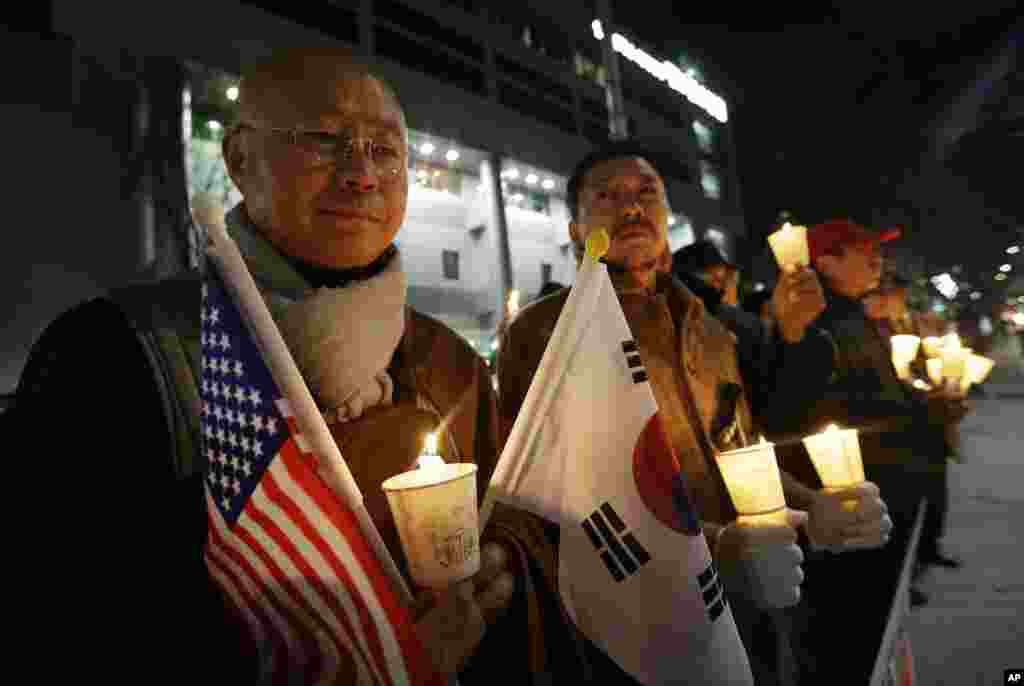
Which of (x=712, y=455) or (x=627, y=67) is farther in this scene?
(x=627, y=67)

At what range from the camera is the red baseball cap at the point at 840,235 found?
13.3 ft

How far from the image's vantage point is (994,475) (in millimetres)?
7914

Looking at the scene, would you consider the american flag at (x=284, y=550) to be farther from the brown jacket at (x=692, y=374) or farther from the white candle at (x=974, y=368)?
the white candle at (x=974, y=368)

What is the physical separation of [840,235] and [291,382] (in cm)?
404

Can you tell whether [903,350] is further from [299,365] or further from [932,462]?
[299,365]

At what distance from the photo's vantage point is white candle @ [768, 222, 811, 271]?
266cm

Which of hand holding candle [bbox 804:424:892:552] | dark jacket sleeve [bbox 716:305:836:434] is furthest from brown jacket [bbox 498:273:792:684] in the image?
dark jacket sleeve [bbox 716:305:836:434]

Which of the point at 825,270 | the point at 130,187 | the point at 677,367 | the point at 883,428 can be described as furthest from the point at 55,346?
the point at 130,187

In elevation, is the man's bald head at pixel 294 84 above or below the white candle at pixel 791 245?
above

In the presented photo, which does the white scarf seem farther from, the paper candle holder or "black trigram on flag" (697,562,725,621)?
"black trigram on flag" (697,562,725,621)

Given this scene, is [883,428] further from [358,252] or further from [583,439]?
[358,252]

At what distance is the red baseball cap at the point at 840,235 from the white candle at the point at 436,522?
12.1 ft

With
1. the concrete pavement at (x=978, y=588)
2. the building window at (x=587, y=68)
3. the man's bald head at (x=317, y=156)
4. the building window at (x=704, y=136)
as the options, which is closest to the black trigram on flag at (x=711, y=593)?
the man's bald head at (x=317, y=156)

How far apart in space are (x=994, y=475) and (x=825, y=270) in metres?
6.13
